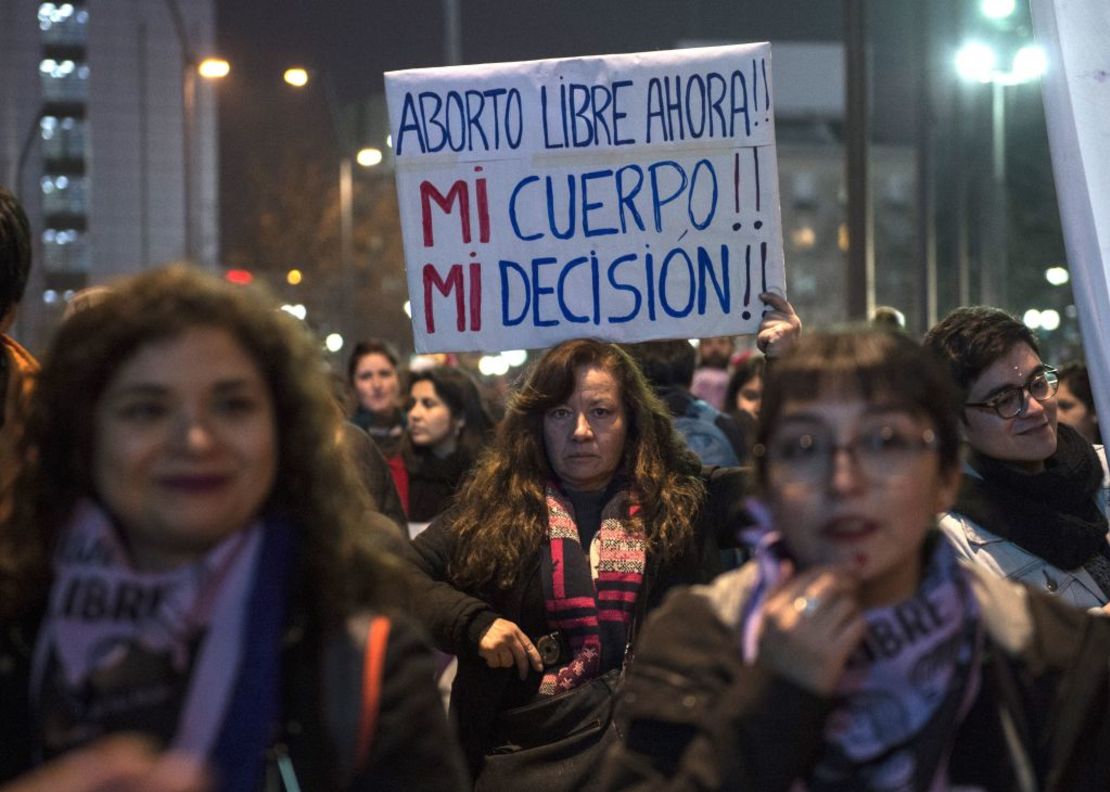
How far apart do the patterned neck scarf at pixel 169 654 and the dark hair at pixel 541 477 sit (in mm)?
2396

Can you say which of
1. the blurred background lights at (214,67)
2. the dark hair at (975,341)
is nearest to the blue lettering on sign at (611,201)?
the dark hair at (975,341)

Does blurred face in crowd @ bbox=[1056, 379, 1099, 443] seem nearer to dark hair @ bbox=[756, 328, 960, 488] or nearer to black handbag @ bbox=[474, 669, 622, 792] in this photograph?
black handbag @ bbox=[474, 669, 622, 792]

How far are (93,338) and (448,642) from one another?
7.59ft

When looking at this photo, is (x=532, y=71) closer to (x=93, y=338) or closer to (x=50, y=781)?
(x=93, y=338)

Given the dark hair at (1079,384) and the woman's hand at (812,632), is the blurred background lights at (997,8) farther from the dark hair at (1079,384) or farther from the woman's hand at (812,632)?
the woman's hand at (812,632)

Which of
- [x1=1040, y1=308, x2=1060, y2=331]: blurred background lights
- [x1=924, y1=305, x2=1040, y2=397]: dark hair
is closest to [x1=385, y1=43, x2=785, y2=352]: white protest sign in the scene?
[x1=924, y1=305, x2=1040, y2=397]: dark hair

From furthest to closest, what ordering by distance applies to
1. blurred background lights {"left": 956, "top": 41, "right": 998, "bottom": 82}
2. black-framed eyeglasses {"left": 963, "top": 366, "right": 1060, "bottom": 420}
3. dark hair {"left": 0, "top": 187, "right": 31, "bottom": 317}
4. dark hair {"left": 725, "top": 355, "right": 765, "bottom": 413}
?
blurred background lights {"left": 956, "top": 41, "right": 998, "bottom": 82}, dark hair {"left": 725, "top": 355, "right": 765, "bottom": 413}, black-framed eyeglasses {"left": 963, "top": 366, "right": 1060, "bottom": 420}, dark hair {"left": 0, "top": 187, "right": 31, "bottom": 317}

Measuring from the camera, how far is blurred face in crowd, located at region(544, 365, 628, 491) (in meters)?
4.72

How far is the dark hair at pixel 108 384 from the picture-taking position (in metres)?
2.24

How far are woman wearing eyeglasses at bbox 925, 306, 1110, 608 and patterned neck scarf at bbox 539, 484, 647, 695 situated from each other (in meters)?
0.85

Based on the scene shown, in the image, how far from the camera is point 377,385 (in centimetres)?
1043

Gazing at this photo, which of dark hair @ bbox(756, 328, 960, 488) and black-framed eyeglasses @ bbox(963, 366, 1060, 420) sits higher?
black-framed eyeglasses @ bbox(963, 366, 1060, 420)

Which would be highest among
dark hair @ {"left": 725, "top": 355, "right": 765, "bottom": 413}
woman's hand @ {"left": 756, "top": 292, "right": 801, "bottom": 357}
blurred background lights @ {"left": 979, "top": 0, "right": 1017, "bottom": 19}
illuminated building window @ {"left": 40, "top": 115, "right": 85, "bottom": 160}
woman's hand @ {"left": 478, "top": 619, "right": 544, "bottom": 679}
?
illuminated building window @ {"left": 40, "top": 115, "right": 85, "bottom": 160}

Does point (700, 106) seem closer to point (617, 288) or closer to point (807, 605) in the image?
point (617, 288)
